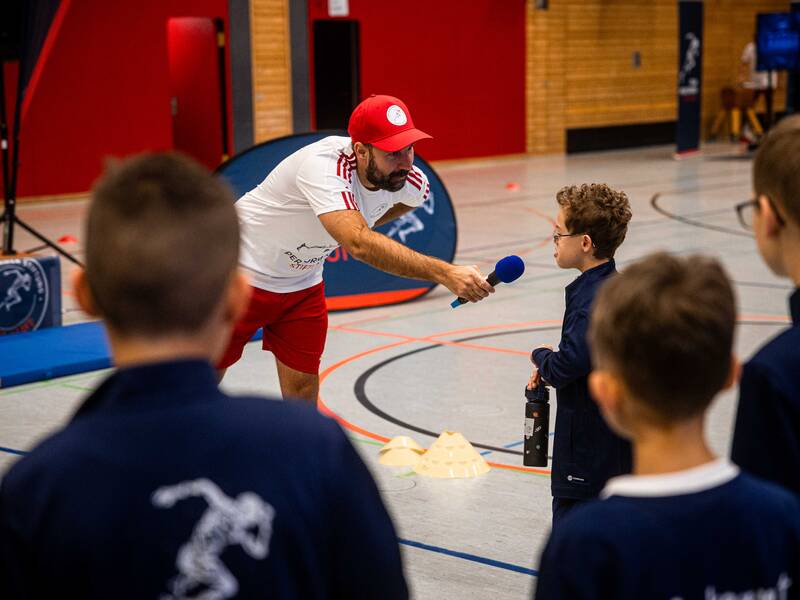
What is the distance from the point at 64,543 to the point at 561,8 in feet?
72.0

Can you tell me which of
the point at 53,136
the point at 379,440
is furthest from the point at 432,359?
the point at 53,136

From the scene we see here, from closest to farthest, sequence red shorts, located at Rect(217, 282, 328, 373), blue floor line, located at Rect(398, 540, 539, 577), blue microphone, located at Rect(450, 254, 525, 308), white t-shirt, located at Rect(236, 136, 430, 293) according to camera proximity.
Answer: blue microphone, located at Rect(450, 254, 525, 308) → blue floor line, located at Rect(398, 540, 539, 577) → white t-shirt, located at Rect(236, 136, 430, 293) → red shorts, located at Rect(217, 282, 328, 373)

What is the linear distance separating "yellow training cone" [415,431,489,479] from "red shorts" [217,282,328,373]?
2.17 ft

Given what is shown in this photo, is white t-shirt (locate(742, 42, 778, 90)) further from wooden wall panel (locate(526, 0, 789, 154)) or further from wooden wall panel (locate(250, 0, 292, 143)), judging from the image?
wooden wall panel (locate(250, 0, 292, 143))

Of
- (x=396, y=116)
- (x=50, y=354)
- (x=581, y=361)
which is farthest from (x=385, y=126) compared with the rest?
(x=50, y=354)

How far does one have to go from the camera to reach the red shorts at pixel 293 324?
4660 millimetres

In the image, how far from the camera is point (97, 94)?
15.9 metres

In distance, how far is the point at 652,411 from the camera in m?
1.59

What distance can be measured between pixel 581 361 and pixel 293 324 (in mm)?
1695

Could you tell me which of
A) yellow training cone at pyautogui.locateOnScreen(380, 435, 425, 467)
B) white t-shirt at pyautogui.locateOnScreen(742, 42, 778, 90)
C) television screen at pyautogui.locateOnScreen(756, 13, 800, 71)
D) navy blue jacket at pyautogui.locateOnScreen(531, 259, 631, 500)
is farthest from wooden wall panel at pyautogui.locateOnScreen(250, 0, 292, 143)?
navy blue jacket at pyautogui.locateOnScreen(531, 259, 631, 500)

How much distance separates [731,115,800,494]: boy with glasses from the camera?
6.31 feet

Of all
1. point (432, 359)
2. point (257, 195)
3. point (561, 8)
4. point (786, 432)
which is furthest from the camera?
point (561, 8)

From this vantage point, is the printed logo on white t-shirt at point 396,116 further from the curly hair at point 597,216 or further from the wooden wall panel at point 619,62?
the wooden wall panel at point 619,62

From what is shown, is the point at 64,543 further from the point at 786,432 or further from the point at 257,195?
the point at 257,195
